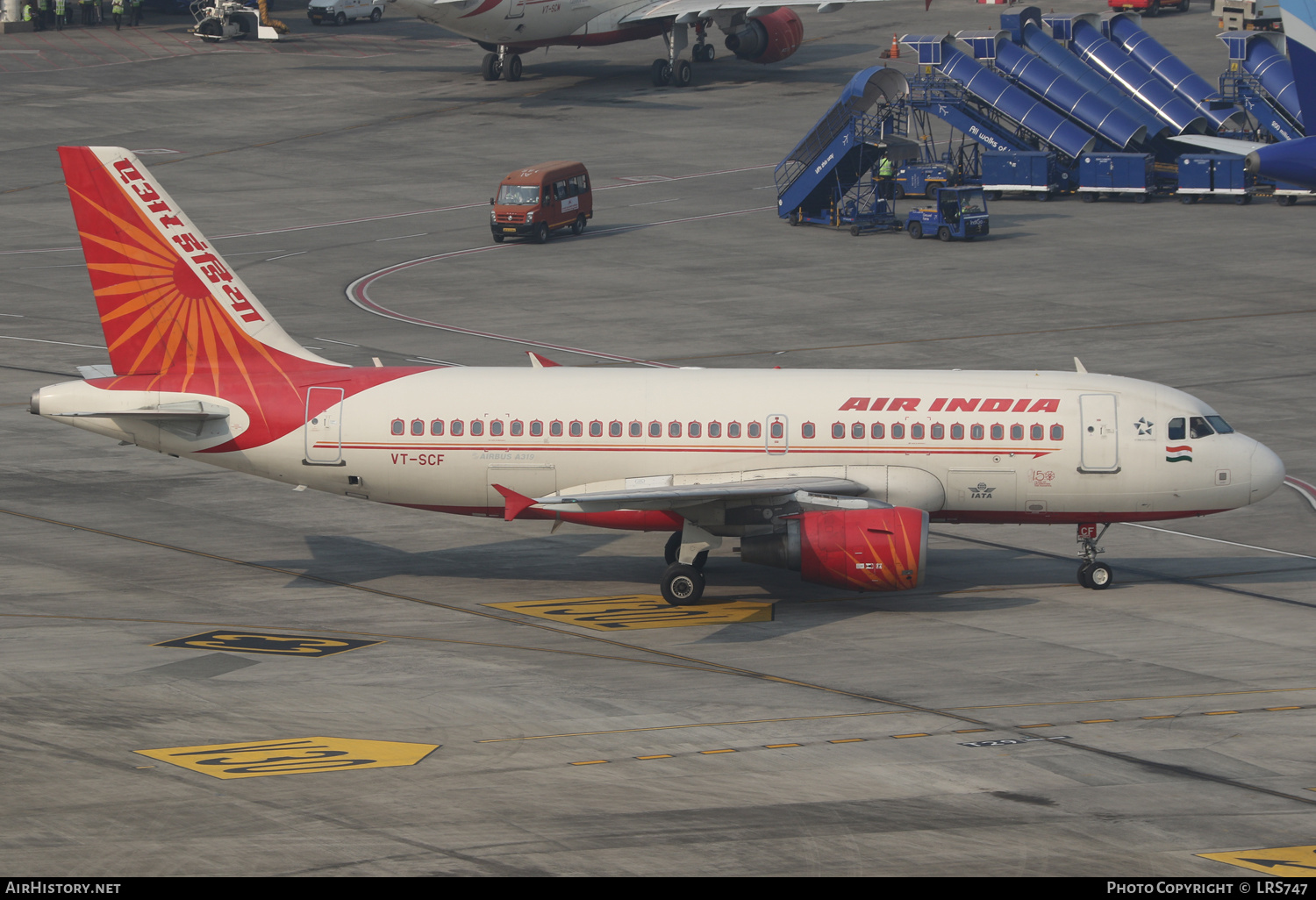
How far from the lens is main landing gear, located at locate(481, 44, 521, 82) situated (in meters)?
117

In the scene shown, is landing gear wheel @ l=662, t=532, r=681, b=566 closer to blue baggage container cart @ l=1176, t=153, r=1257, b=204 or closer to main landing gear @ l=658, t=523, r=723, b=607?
main landing gear @ l=658, t=523, r=723, b=607

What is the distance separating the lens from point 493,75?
11838 cm

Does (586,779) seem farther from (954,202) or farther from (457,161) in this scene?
(457,161)

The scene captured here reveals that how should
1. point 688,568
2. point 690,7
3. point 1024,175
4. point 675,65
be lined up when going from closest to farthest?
1. point 688,568
2. point 1024,175
3. point 690,7
4. point 675,65

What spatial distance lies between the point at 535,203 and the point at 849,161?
17269 mm

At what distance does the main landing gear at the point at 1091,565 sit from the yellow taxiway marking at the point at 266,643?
53.0ft

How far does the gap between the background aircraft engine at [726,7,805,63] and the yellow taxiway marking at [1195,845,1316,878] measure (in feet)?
334

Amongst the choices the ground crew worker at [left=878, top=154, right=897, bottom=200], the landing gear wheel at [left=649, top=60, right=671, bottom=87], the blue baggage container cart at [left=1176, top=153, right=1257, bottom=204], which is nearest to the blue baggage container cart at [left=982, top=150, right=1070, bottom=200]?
the blue baggage container cart at [left=1176, top=153, right=1257, bottom=204]

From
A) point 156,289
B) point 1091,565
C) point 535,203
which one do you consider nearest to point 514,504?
point 156,289

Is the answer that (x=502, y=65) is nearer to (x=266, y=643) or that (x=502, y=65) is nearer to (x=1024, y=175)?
(x=1024, y=175)

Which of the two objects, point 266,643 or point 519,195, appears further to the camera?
point 519,195

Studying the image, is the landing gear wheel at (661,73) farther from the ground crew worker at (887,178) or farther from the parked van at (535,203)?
the parked van at (535,203)

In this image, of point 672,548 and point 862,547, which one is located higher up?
point 862,547

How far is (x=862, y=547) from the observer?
33469 mm
